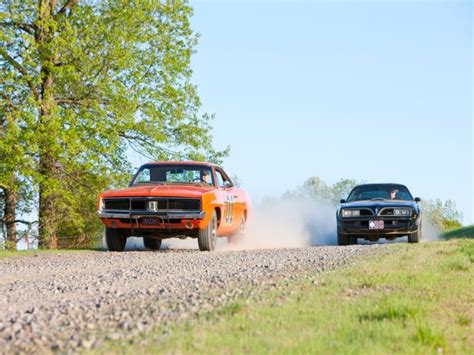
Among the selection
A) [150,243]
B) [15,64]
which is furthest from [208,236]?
[15,64]

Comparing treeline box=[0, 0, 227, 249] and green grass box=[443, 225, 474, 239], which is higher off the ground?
treeline box=[0, 0, 227, 249]

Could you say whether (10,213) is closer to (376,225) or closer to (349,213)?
(349,213)

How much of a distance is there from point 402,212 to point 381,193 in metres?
1.39

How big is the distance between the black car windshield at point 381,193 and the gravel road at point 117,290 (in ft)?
19.0

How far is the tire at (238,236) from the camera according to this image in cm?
1787

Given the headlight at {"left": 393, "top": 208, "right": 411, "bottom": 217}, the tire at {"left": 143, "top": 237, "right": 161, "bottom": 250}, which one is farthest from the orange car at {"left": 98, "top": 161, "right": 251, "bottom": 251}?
the headlight at {"left": 393, "top": 208, "right": 411, "bottom": 217}

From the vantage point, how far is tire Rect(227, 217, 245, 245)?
1787 cm

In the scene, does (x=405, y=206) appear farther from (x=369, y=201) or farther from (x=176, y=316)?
(x=176, y=316)

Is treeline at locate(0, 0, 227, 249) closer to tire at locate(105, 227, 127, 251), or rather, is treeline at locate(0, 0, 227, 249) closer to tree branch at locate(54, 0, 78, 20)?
tree branch at locate(54, 0, 78, 20)

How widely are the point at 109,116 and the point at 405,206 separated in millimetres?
11470

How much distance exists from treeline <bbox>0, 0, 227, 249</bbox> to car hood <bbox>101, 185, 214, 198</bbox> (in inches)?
320

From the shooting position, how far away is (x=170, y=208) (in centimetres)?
1496

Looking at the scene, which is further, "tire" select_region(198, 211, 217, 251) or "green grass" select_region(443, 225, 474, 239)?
"green grass" select_region(443, 225, 474, 239)

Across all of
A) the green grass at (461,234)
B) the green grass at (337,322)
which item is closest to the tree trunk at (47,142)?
the green grass at (461,234)
